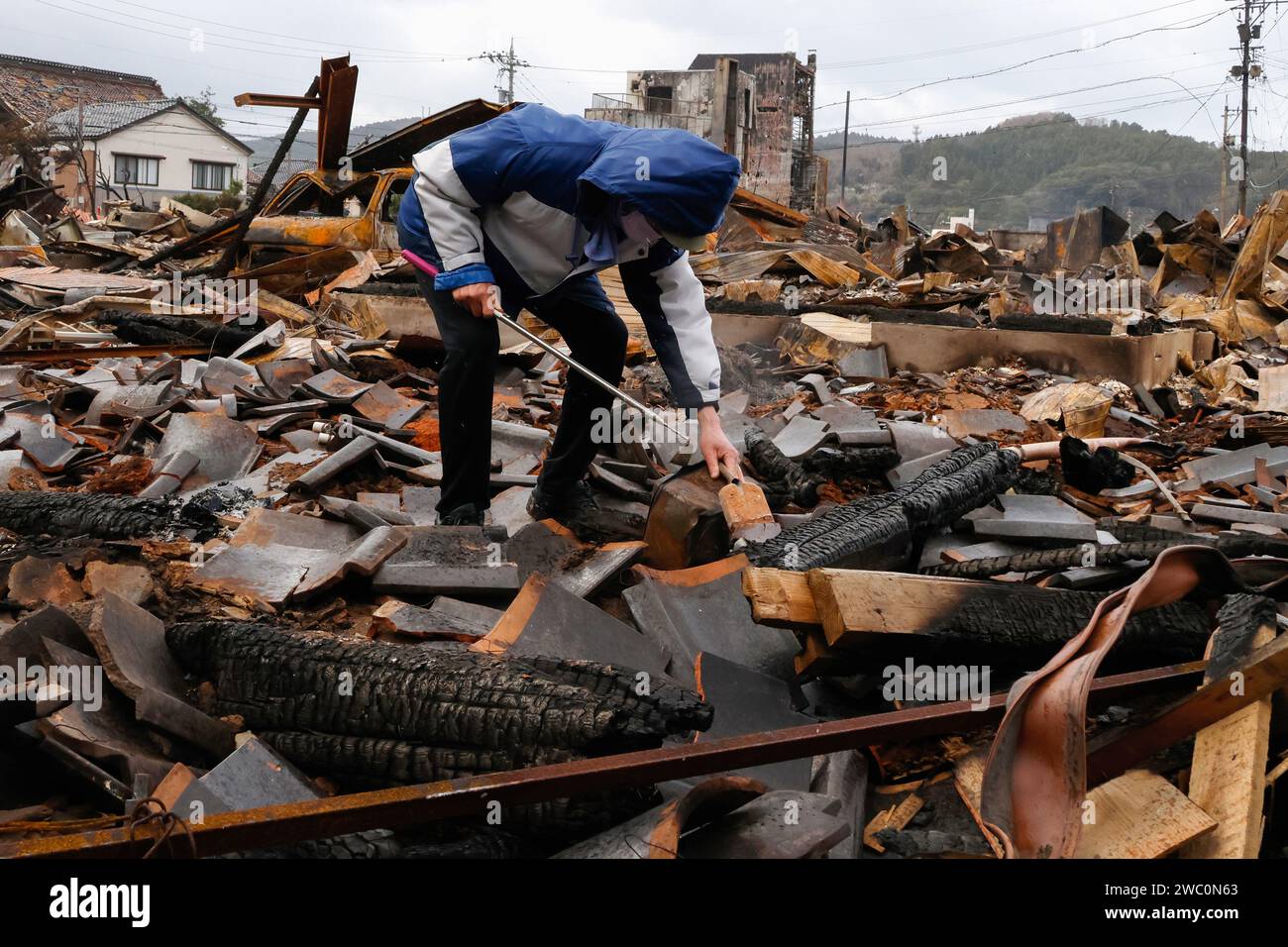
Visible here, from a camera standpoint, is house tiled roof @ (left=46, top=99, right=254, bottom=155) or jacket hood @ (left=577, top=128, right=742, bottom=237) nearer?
jacket hood @ (left=577, top=128, right=742, bottom=237)

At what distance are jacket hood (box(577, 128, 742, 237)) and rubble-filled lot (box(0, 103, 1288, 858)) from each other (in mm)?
1024

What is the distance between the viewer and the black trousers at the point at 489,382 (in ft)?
11.7

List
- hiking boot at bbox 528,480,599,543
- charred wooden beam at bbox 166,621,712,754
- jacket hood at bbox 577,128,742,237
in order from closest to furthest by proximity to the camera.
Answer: charred wooden beam at bbox 166,621,712,754
jacket hood at bbox 577,128,742,237
hiking boot at bbox 528,480,599,543

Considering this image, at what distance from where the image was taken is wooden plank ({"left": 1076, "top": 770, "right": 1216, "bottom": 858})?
6.78ft

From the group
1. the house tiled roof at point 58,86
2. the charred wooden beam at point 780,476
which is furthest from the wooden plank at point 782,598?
the house tiled roof at point 58,86

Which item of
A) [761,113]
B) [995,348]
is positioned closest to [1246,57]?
[761,113]

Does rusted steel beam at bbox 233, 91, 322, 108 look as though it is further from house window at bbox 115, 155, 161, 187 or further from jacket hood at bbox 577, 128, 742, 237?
house window at bbox 115, 155, 161, 187

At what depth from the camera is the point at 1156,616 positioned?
2.74m

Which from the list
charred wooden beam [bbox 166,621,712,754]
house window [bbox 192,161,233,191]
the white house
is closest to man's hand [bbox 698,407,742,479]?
charred wooden beam [bbox 166,621,712,754]

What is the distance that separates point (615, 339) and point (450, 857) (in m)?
2.36

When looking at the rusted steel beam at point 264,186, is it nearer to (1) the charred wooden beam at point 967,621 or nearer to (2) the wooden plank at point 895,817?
(1) the charred wooden beam at point 967,621

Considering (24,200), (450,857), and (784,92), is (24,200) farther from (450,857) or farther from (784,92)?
(784,92)

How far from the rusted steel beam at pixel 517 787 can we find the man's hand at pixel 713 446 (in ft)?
4.52

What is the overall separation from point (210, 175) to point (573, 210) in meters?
48.0
